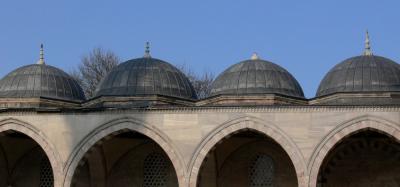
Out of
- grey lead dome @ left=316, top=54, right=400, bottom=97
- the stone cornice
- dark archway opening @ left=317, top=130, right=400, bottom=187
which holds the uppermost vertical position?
grey lead dome @ left=316, top=54, right=400, bottom=97

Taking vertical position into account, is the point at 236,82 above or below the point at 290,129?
above

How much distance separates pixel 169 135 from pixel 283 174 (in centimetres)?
410

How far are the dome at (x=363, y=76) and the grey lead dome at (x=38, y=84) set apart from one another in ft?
26.6

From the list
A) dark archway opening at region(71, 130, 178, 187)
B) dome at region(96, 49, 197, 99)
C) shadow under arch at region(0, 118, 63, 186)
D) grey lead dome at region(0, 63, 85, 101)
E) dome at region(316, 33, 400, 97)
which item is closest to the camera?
shadow under arch at region(0, 118, 63, 186)

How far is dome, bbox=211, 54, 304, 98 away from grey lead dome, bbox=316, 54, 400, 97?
39.7 inches

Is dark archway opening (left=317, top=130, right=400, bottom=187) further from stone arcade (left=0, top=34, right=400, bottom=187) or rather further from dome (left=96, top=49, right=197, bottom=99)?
dome (left=96, top=49, right=197, bottom=99)

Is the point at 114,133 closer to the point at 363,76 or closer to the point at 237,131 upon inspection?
the point at 237,131

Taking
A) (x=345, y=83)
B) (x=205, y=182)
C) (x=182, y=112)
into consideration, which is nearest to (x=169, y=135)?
(x=182, y=112)

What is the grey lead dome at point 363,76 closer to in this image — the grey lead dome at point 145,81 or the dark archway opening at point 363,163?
the dark archway opening at point 363,163

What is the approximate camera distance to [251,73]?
870 inches

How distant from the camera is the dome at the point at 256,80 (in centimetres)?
2173

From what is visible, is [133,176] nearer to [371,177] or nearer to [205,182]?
[205,182]

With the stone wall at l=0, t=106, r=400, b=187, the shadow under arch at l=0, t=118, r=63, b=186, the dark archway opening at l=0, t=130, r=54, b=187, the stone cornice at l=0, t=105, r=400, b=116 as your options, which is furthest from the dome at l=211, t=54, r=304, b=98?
the dark archway opening at l=0, t=130, r=54, b=187

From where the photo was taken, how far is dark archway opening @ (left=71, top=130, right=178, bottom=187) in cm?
2184
